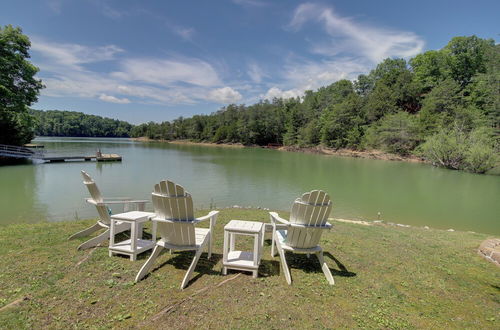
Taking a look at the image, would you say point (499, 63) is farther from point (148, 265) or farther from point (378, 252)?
→ point (148, 265)

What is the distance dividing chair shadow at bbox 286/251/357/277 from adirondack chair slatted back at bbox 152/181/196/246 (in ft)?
5.26

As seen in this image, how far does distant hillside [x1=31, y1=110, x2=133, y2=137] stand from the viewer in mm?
97750

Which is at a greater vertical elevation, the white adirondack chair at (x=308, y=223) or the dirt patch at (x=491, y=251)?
the white adirondack chair at (x=308, y=223)

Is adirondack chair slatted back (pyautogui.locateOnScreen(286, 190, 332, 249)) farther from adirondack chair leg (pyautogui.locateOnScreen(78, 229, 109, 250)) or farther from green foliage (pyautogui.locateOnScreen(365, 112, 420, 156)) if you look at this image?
green foliage (pyautogui.locateOnScreen(365, 112, 420, 156))

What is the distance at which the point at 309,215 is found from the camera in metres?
3.21

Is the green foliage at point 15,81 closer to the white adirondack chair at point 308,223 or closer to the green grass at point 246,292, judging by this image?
the green grass at point 246,292

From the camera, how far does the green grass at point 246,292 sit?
2.36 meters

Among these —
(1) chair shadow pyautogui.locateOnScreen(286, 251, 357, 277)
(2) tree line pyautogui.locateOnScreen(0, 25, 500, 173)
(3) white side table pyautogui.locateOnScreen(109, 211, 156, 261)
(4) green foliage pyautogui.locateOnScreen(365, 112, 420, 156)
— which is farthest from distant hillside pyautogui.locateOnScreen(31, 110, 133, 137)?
(1) chair shadow pyautogui.locateOnScreen(286, 251, 357, 277)

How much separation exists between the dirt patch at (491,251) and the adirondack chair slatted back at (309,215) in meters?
3.28

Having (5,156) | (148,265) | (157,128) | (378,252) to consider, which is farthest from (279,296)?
(157,128)

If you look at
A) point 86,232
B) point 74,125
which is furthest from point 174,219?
point 74,125

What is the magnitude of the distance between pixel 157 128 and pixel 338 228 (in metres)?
94.6

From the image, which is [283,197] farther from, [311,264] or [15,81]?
[15,81]

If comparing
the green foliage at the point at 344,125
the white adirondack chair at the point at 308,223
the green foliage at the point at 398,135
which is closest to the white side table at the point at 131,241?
the white adirondack chair at the point at 308,223
